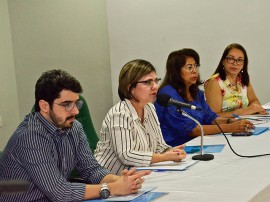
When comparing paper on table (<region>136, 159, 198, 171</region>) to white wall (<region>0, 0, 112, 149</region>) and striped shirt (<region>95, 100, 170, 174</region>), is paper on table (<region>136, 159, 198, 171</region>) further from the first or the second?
white wall (<region>0, 0, 112, 149</region>)

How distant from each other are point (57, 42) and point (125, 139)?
3261 mm

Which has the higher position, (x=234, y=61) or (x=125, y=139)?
(x=234, y=61)

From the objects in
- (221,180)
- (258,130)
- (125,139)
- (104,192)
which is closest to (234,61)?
(258,130)

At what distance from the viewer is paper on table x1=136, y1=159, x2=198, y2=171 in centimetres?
222

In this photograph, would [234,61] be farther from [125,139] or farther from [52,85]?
[52,85]

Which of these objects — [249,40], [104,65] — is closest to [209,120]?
[249,40]

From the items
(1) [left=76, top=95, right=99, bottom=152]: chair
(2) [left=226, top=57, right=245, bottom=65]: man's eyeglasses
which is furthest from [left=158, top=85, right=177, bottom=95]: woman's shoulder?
(2) [left=226, top=57, right=245, bottom=65]: man's eyeglasses

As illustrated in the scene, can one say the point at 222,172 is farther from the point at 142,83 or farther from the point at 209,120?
the point at 209,120

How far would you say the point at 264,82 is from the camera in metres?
5.27

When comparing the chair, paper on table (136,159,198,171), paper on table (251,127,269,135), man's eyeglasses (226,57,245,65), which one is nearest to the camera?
paper on table (136,159,198,171)

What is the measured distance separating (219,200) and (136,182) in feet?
1.16

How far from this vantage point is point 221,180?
1.94 m

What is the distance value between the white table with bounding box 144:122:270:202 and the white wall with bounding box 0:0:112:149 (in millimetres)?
3246

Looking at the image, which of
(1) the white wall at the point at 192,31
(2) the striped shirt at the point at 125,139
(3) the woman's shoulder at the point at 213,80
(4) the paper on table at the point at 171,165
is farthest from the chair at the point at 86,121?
(1) the white wall at the point at 192,31
